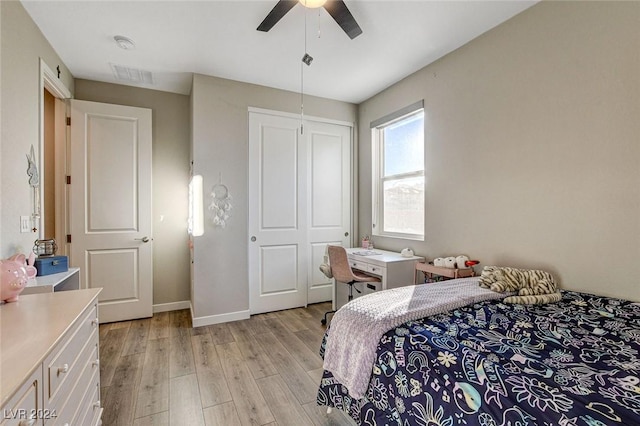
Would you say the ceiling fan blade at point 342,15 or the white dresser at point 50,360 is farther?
the ceiling fan blade at point 342,15

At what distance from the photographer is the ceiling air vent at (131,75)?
10.2 ft

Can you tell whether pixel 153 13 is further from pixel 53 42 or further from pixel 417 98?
→ pixel 417 98

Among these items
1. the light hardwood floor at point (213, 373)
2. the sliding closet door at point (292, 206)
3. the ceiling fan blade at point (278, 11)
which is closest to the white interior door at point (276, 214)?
the sliding closet door at point (292, 206)

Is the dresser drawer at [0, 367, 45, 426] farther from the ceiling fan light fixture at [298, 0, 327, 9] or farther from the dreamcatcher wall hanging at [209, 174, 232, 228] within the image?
the dreamcatcher wall hanging at [209, 174, 232, 228]

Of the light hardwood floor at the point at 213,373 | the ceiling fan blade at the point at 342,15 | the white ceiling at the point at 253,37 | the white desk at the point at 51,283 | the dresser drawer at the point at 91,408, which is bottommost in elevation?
the light hardwood floor at the point at 213,373

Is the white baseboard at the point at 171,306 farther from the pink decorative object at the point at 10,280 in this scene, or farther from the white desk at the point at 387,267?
the pink decorative object at the point at 10,280

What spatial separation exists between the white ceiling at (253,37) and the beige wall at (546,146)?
0.34 m

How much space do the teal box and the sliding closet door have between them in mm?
1725

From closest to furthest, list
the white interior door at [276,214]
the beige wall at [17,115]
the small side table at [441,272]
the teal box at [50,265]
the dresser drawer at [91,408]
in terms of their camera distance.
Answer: the dresser drawer at [91,408], the beige wall at [17,115], the teal box at [50,265], the small side table at [441,272], the white interior door at [276,214]

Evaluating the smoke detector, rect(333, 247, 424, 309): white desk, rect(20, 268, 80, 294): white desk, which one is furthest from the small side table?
the smoke detector

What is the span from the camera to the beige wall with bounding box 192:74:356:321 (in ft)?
Answer: 10.7

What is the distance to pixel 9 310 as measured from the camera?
1336 millimetres

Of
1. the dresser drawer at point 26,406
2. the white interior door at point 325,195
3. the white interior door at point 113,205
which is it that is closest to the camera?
the dresser drawer at point 26,406

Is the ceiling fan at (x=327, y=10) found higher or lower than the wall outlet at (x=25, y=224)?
higher
